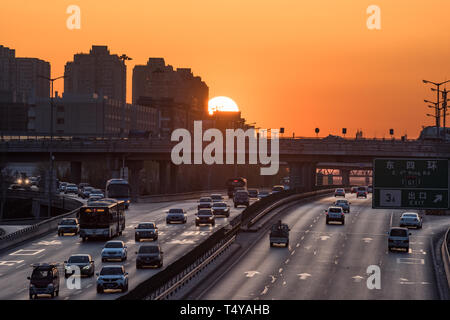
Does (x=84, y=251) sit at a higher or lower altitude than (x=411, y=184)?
lower

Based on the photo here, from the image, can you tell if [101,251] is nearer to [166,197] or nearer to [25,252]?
[25,252]

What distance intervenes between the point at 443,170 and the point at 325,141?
219 feet

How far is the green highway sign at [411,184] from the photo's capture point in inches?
2089

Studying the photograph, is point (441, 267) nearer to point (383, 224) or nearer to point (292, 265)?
point (292, 265)

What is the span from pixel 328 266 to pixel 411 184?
10.6 m

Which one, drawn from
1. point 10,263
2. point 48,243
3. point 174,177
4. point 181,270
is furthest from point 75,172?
point 181,270

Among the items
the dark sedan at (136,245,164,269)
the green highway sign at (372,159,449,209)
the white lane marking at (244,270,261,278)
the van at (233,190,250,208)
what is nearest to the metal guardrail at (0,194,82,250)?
the dark sedan at (136,245,164,269)

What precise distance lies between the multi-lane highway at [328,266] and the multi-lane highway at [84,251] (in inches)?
188

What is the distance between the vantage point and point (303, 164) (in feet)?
470

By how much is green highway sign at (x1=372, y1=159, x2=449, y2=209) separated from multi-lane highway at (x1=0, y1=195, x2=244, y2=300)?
14915mm

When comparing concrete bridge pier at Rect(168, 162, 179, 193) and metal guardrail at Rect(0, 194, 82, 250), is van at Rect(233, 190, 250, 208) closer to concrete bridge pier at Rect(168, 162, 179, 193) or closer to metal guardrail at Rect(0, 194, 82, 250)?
metal guardrail at Rect(0, 194, 82, 250)

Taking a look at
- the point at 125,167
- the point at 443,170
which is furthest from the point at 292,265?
the point at 125,167

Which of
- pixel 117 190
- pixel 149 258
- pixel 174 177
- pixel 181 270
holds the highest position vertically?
pixel 174 177

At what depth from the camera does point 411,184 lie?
5356 cm
